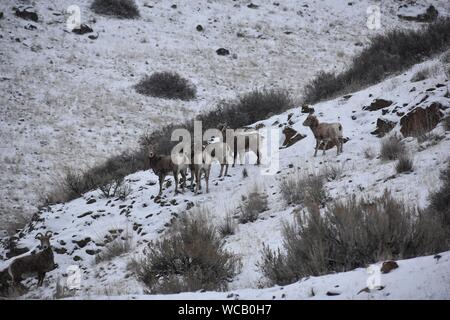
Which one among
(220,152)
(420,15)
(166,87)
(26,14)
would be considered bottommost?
(220,152)

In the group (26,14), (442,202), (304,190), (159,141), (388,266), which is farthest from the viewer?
(26,14)

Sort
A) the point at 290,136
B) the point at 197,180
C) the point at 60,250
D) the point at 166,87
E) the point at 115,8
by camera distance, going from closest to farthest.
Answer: the point at 60,250 → the point at 197,180 → the point at 290,136 → the point at 166,87 → the point at 115,8

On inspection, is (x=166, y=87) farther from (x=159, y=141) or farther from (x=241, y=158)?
(x=241, y=158)

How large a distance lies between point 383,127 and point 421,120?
0.97 meters

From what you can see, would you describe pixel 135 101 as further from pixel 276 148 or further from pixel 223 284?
pixel 223 284

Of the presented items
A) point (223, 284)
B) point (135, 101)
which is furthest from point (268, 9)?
point (223, 284)

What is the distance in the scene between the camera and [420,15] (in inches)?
1047

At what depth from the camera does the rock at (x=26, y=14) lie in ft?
71.1

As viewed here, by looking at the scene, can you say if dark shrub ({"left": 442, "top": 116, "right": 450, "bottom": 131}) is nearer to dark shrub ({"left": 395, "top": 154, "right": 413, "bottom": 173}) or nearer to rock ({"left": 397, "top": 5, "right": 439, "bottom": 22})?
dark shrub ({"left": 395, "top": 154, "right": 413, "bottom": 173})

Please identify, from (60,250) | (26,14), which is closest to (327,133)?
(60,250)

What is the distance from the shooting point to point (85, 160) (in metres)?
14.9

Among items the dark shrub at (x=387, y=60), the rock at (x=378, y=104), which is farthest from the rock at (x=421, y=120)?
the dark shrub at (x=387, y=60)

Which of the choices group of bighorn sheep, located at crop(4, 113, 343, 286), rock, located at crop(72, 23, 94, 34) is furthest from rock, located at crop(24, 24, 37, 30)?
group of bighorn sheep, located at crop(4, 113, 343, 286)

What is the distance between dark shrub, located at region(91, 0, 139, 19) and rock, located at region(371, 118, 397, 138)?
58.9 feet
